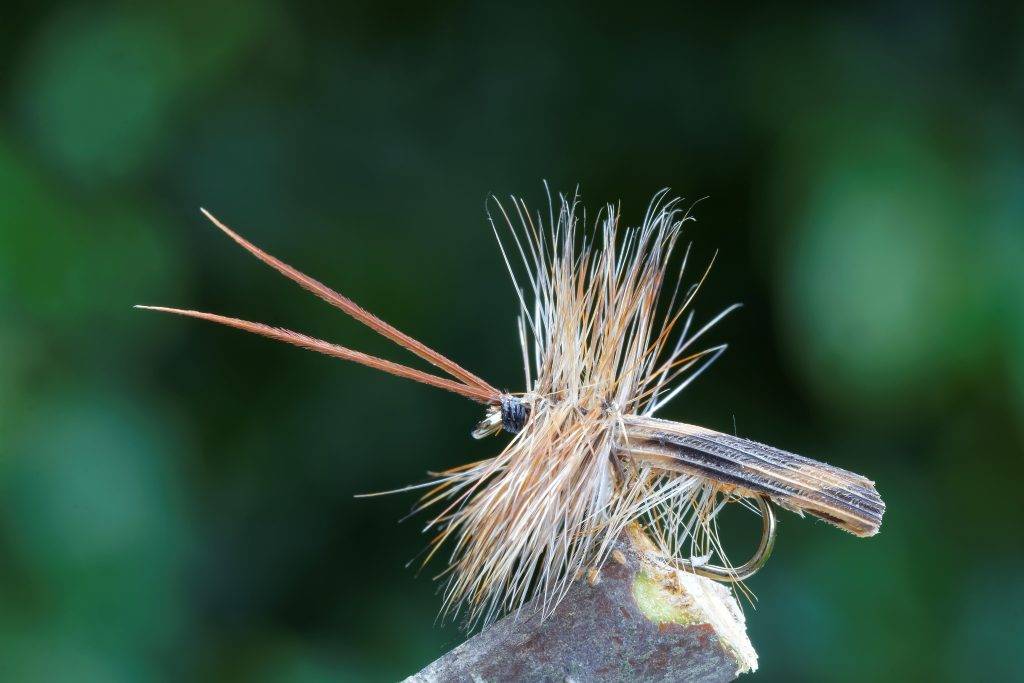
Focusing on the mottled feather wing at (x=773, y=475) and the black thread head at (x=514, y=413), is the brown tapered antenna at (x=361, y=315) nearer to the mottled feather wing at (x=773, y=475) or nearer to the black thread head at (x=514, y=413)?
the black thread head at (x=514, y=413)

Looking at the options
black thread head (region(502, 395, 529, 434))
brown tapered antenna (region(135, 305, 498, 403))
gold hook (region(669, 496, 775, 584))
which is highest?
brown tapered antenna (region(135, 305, 498, 403))

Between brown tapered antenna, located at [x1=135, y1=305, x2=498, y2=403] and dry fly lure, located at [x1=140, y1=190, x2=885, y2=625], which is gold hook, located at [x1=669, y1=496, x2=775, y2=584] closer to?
dry fly lure, located at [x1=140, y1=190, x2=885, y2=625]

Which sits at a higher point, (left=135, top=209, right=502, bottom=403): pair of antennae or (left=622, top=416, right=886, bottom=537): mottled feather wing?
(left=135, top=209, right=502, bottom=403): pair of antennae

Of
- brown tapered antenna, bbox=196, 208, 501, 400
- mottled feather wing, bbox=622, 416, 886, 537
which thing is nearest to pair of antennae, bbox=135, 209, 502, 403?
brown tapered antenna, bbox=196, 208, 501, 400

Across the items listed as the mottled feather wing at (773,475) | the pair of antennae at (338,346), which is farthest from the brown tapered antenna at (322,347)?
the mottled feather wing at (773,475)

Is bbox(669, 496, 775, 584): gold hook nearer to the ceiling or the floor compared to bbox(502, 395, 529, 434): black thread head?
nearer to the floor

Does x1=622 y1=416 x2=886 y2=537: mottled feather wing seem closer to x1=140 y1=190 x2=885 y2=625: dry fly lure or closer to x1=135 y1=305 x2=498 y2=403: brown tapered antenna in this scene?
x1=140 y1=190 x2=885 y2=625: dry fly lure

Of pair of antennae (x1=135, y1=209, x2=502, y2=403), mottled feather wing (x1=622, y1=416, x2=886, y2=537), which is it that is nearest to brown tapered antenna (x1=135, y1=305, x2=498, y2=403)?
pair of antennae (x1=135, y1=209, x2=502, y2=403)

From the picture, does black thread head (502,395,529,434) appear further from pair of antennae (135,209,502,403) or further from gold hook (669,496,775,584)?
gold hook (669,496,775,584)

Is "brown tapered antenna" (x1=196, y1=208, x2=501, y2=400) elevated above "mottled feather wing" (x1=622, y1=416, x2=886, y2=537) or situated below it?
above

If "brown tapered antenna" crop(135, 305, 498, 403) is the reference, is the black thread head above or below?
below
